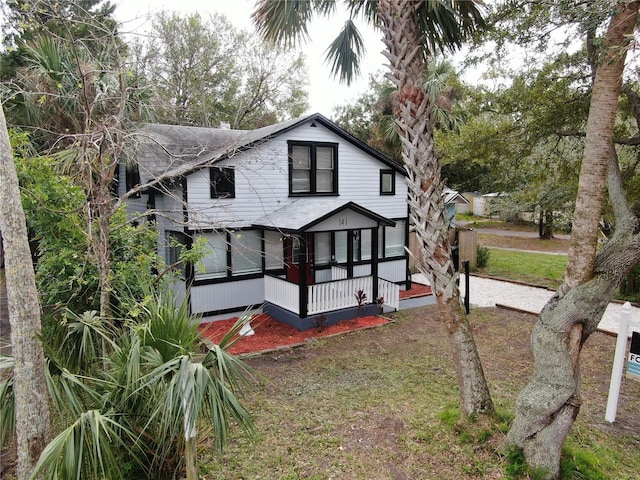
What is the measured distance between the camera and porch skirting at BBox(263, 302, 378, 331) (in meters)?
10.1

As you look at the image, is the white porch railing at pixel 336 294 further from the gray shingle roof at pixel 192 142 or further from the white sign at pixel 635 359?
the white sign at pixel 635 359

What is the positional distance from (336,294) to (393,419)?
5.13 metres

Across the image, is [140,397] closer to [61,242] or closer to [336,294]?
[61,242]

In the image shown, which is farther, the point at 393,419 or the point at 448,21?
the point at 393,419

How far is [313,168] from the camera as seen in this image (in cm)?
1190

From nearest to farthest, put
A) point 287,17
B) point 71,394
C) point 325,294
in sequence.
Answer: point 71,394, point 287,17, point 325,294

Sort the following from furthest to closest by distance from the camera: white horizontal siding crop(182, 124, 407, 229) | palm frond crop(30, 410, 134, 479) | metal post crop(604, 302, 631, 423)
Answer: white horizontal siding crop(182, 124, 407, 229) → metal post crop(604, 302, 631, 423) → palm frond crop(30, 410, 134, 479)

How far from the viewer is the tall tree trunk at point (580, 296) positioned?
4.26 m

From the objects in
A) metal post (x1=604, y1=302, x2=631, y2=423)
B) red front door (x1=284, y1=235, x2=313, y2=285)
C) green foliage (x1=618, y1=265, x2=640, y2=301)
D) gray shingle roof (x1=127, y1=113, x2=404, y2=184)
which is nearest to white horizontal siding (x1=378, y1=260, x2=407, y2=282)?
red front door (x1=284, y1=235, x2=313, y2=285)

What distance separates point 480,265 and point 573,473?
14557 mm

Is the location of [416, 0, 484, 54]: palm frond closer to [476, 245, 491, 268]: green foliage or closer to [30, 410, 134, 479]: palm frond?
[30, 410, 134, 479]: palm frond

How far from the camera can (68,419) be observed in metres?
3.77

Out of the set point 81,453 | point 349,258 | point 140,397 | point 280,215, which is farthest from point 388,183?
point 81,453

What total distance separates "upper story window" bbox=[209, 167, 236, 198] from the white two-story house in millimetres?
26
